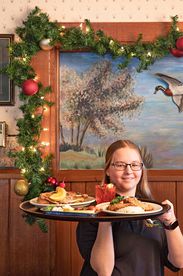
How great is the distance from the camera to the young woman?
1459 mm

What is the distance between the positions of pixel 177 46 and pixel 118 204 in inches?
78.9

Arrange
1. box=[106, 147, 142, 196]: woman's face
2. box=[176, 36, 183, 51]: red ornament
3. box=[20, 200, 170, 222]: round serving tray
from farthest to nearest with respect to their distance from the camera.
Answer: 1. box=[176, 36, 183, 51]: red ornament
2. box=[106, 147, 142, 196]: woman's face
3. box=[20, 200, 170, 222]: round serving tray

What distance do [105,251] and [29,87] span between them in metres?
1.83

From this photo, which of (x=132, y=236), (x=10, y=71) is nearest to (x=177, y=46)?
(x=10, y=71)

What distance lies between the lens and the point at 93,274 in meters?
1.54

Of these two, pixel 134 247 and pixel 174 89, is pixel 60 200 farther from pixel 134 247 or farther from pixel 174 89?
pixel 174 89

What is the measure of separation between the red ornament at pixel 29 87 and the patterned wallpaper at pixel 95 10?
54cm

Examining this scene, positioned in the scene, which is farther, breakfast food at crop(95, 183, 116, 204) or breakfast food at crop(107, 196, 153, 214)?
breakfast food at crop(95, 183, 116, 204)

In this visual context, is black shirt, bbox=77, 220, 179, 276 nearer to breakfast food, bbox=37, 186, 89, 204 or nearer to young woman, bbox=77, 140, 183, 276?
young woman, bbox=77, 140, 183, 276

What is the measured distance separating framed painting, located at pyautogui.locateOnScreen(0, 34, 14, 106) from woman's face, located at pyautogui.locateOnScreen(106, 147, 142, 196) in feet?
5.92

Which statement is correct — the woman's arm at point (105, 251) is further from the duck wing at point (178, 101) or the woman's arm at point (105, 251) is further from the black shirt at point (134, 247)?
the duck wing at point (178, 101)

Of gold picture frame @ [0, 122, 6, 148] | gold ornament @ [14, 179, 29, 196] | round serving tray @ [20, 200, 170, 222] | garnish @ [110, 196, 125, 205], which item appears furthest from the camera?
gold picture frame @ [0, 122, 6, 148]

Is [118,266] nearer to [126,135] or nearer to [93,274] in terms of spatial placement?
[93,274]

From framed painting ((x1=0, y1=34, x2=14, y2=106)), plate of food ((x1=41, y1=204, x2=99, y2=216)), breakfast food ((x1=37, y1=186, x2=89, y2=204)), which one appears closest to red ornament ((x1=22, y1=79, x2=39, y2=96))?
framed painting ((x1=0, y1=34, x2=14, y2=106))
